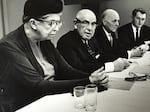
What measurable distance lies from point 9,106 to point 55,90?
361mm

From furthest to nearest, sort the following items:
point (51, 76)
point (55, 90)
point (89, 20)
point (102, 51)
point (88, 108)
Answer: point (102, 51) → point (89, 20) → point (51, 76) → point (55, 90) → point (88, 108)

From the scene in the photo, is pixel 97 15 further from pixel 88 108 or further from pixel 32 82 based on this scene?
pixel 88 108

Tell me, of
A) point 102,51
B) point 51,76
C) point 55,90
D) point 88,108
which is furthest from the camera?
point 102,51

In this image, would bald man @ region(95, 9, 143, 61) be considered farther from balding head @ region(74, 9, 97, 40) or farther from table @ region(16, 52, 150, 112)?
table @ region(16, 52, 150, 112)

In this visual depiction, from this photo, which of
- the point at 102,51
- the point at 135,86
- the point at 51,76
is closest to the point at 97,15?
the point at 102,51

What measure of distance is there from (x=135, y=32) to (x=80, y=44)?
719 millimetres

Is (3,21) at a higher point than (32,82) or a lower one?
higher

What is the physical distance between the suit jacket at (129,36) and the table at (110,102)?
1.12 m

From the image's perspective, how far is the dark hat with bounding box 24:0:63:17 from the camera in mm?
2014

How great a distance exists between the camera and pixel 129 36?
124 inches

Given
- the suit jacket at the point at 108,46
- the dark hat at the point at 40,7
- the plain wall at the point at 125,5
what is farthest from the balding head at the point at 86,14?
the dark hat at the point at 40,7

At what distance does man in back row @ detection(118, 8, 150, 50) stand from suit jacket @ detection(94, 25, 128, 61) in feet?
0.22

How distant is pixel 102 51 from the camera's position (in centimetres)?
313

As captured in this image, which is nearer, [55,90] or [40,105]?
[40,105]
